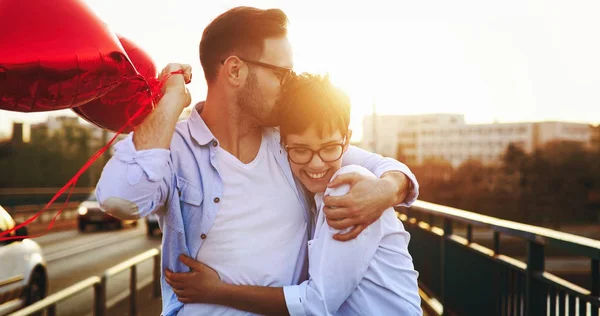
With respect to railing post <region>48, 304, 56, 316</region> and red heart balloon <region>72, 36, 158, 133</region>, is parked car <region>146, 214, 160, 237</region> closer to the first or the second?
railing post <region>48, 304, 56, 316</region>

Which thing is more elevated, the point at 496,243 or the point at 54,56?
the point at 54,56

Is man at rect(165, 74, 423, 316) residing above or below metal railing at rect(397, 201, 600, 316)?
above

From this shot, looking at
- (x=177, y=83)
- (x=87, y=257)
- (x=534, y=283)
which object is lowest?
(x=87, y=257)

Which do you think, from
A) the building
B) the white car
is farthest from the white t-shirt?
the building

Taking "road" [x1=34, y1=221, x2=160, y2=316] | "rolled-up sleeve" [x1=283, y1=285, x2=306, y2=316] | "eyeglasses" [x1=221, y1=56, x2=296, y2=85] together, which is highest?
"eyeglasses" [x1=221, y1=56, x2=296, y2=85]

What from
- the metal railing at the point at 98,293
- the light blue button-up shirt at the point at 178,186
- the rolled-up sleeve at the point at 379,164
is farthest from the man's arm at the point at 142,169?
the metal railing at the point at 98,293

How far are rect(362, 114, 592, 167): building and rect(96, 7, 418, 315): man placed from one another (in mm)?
95374

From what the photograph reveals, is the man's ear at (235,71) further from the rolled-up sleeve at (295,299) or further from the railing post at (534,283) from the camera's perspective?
the railing post at (534,283)

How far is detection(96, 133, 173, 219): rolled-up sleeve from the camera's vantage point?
1.83 metres

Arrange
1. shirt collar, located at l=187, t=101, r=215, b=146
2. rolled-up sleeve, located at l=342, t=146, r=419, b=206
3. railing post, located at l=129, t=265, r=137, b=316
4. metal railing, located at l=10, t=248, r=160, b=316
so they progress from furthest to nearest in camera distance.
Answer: railing post, located at l=129, t=265, r=137, b=316 < metal railing, located at l=10, t=248, r=160, b=316 < rolled-up sleeve, located at l=342, t=146, r=419, b=206 < shirt collar, located at l=187, t=101, r=215, b=146

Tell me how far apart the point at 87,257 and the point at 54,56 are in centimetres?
1558

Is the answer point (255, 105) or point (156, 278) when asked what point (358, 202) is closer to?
point (255, 105)

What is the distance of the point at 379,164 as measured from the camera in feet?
8.04

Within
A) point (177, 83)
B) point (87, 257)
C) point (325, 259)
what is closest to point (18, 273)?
point (177, 83)
